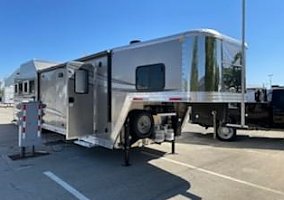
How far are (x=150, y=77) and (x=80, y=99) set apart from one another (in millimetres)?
2443

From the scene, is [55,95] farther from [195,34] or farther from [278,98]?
[278,98]

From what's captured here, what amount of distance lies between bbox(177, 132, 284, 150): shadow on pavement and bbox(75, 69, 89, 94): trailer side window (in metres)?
4.32

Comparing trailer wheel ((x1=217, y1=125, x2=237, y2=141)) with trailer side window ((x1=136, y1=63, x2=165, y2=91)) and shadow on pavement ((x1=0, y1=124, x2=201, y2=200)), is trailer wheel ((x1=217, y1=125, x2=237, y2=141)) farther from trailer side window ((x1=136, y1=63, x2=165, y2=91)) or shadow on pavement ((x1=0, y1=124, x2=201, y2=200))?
trailer side window ((x1=136, y1=63, x2=165, y2=91))

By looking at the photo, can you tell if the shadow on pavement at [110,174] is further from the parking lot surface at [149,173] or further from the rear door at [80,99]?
the rear door at [80,99]

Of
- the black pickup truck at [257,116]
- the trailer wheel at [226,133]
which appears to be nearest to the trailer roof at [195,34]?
the black pickup truck at [257,116]

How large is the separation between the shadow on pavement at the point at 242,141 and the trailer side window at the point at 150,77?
183 inches

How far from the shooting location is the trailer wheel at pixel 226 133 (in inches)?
469

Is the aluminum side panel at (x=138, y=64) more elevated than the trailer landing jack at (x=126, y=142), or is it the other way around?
the aluminum side panel at (x=138, y=64)

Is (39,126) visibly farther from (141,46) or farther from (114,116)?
(141,46)

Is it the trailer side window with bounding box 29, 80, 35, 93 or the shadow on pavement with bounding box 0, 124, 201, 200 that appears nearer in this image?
the shadow on pavement with bounding box 0, 124, 201, 200

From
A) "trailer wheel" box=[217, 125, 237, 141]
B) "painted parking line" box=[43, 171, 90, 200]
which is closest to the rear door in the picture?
"painted parking line" box=[43, 171, 90, 200]

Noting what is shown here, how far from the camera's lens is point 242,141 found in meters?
12.0

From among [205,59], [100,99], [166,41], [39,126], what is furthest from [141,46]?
[39,126]

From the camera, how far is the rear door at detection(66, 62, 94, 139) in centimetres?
861
